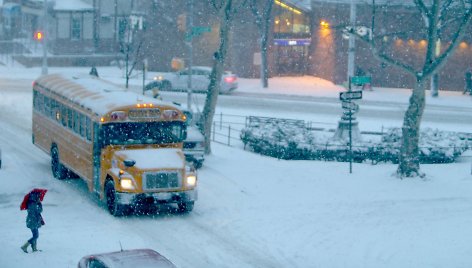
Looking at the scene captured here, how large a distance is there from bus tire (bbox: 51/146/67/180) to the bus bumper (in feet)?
16.2

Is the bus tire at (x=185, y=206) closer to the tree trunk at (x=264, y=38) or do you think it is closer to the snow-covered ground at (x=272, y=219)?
the snow-covered ground at (x=272, y=219)

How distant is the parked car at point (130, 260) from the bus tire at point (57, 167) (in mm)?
11035

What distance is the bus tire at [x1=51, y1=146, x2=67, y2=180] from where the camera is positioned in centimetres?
2281

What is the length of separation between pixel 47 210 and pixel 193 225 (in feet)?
12.2

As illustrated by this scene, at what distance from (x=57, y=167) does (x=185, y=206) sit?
17.9 feet

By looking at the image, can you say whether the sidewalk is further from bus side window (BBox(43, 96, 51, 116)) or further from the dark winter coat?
the dark winter coat

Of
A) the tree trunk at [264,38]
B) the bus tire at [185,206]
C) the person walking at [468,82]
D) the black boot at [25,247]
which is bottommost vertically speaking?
the black boot at [25,247]

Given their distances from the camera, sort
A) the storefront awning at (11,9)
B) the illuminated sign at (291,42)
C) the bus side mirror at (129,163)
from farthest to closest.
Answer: the storefront awning at (11,9) < the illuminated sign at (291,42) < the bus side mirror at (129,163)

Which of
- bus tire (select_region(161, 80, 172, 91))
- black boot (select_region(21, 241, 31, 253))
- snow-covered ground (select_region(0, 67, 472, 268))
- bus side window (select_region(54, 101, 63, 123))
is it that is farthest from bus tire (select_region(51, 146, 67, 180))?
bus tire (select_region(161, 80, 172, 91))

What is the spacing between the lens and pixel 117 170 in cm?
1872

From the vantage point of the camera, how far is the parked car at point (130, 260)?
11227mm

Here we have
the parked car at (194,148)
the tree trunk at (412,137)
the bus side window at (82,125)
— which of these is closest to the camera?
the bus side window at (82,125)

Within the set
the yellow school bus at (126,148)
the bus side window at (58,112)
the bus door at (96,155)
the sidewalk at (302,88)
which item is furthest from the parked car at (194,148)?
the sidewalk at (302,88)

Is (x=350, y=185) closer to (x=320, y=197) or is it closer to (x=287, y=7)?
(x=320, y=197)
